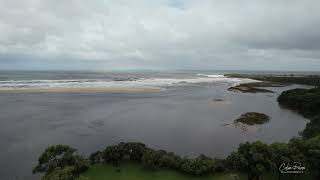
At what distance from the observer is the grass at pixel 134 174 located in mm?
16062

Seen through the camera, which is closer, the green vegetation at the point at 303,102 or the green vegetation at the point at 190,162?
the green vegetation at the point at 190,162

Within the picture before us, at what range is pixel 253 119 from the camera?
34469 millimetres

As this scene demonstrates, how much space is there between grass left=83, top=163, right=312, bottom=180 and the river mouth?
5.27 metres

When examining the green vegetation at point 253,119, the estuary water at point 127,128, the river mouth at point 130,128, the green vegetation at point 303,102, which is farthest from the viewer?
the green vegetation at point 303,102

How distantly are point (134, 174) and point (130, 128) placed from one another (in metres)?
13.7

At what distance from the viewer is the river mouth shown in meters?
23.6

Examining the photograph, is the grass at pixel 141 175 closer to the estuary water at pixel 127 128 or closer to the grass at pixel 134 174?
the grass at pixel 134 174

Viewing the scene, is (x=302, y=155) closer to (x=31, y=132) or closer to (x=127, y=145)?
(x=127, y=145)

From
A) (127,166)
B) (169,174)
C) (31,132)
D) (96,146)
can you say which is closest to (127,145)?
(127,166)

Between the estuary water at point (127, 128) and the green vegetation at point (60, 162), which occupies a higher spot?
the green vegetation at point (60, 162)

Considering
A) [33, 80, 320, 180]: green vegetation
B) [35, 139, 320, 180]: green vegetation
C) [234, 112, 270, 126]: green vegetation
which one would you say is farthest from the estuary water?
[35, 139, 320, 180]: green vegetation

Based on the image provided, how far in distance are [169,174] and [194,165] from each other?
1.61 metres

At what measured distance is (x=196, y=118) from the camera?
35656 mm

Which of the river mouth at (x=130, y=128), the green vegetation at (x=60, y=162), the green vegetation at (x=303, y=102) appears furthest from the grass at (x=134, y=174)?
the green vegetation at (x=303, y=102)
